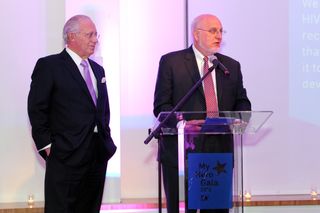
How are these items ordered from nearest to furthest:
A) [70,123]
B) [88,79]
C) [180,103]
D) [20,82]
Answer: [180,103] < [70,123] < [88,79] < [20,82]

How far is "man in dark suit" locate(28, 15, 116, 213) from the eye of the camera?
11.2ft

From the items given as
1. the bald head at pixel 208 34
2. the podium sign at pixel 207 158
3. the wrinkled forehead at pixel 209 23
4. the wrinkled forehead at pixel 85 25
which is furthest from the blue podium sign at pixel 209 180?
the wrinkled forehead at pixel 85 25

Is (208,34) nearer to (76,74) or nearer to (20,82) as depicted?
(76,74)

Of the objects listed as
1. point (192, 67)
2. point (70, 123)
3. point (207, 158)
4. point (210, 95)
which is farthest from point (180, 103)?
point (70, 123)

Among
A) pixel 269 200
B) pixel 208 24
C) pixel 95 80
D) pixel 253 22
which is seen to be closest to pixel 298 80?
pixel 253 22

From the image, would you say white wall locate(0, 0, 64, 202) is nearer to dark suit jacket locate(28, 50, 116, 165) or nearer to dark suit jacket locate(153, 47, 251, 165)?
dark suit jacket locate(28, 50, 116, 165)

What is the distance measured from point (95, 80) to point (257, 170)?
71.6 inches

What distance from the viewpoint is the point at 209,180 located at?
2881 millimetres

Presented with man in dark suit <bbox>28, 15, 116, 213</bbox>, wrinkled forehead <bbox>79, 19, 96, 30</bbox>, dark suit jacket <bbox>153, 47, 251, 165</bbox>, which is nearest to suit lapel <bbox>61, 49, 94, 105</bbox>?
man in dark suit <bbox>28, 15, 116, 213</bbox>

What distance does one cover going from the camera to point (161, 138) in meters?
3.05

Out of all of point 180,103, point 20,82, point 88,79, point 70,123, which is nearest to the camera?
point 180,103

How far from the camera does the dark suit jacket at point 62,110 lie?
3.41m

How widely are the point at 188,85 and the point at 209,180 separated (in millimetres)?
889

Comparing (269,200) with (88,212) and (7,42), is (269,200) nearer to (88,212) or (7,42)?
(88,212)
